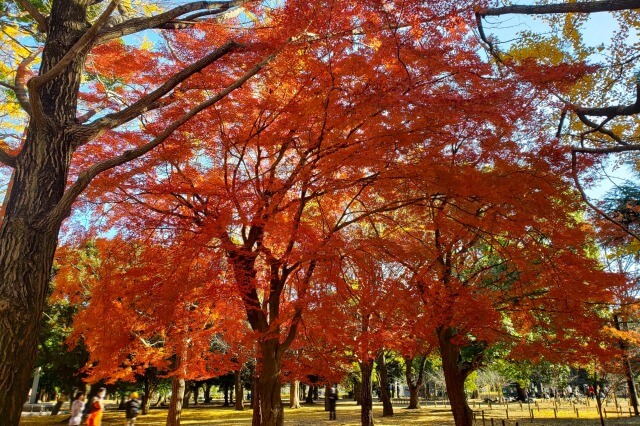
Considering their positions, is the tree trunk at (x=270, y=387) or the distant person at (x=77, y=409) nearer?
the tree trunk at (x=270, y=387)

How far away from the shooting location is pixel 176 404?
15.0m

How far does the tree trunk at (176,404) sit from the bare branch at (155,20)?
1288 centimetres

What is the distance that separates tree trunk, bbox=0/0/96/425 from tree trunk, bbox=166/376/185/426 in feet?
39.7

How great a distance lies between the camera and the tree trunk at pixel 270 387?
9062 mm

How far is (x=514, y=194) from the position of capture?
8250 mm

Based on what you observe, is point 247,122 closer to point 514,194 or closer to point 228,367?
point 514,194

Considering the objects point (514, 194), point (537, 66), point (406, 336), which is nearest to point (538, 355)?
point (406, 336)

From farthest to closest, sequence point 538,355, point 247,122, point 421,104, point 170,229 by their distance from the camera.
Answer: point 538,355 → point 170,229 → point 247,122 → point 421,104

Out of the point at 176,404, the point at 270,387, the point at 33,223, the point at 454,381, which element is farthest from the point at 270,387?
the point at 176,404

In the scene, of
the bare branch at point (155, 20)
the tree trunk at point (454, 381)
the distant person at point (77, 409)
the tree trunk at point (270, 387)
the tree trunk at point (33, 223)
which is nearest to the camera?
the tree trunk at point (33, 223)

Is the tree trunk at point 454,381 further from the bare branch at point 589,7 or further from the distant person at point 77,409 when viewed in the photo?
the distant person at point 77,409

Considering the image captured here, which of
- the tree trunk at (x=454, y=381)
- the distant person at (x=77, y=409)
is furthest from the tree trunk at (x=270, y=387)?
the distant person at (x=77, y=409)

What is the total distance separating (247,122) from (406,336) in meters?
8.12

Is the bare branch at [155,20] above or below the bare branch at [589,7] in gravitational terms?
above
